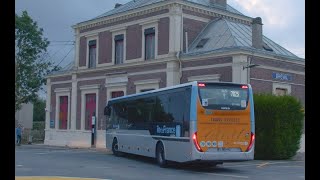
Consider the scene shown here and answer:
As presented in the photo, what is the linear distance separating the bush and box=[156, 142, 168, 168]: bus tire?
6.68m

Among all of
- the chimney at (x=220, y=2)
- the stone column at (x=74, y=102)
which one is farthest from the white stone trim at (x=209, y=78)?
the stone column at (x=74, y=102)

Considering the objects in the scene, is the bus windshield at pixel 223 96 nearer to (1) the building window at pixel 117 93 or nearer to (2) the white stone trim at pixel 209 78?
(2) the white stone trim at pixel 209 78

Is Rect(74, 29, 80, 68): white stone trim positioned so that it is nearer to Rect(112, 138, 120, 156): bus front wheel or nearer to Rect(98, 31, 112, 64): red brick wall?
Rect(98, 31, 112, 64): red brick wall

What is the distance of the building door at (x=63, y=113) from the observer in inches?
1653

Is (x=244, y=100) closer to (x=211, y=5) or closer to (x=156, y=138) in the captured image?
(x=156, y=138)

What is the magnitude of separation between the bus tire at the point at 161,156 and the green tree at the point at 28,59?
30118mm

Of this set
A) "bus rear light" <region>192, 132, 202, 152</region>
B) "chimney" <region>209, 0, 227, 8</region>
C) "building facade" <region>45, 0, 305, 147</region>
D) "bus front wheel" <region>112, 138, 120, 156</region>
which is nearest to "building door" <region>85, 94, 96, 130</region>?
"building facade" <region>45, 0, 305, 147</region>

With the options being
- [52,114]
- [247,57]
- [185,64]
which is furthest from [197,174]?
[52,114]

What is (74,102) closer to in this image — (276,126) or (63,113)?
(63,113)

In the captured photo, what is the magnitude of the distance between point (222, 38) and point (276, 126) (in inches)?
348

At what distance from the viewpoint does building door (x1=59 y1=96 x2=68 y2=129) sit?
41987mm

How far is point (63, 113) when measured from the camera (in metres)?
42.3

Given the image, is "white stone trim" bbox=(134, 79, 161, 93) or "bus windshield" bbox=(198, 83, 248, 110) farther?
"white stone trim" bbox=(134, 79, 161, 93)
